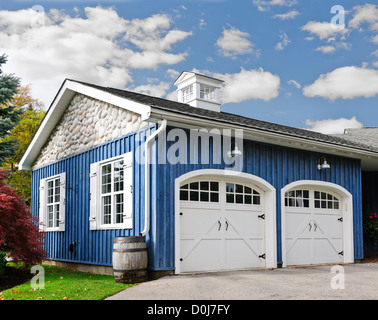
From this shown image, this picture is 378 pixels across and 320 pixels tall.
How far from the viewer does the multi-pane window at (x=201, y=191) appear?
27.9ft

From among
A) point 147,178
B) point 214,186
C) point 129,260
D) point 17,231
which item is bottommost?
point 129,260

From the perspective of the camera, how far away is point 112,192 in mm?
9352

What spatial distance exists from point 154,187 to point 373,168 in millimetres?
8851

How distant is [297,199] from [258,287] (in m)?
4.46

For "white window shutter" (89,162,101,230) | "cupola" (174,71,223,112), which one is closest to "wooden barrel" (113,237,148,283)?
"white window shutter" (89,162,101,230)

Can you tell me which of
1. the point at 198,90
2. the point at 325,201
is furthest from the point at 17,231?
the point at 325,201

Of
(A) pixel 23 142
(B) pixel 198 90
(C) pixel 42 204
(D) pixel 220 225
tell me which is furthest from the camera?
(A) pixel 23 142

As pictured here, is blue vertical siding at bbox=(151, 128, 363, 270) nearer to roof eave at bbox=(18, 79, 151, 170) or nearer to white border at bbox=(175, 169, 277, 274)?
white border at bbox=(175, 169, 277, 274)

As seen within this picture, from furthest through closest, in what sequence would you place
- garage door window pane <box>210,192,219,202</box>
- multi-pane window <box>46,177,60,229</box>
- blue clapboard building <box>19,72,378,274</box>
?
multi-pane window <box>46,177,60,229</box> → garage door window pane <box>210,192,219,202</box> → blue clapboard building <box>19,72,378,274</box>

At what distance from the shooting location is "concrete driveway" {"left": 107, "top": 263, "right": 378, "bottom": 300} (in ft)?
19.4

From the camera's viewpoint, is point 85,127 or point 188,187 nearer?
point 188,187

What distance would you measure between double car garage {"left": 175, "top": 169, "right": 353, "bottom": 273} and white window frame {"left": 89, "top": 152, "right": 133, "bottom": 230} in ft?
3.52

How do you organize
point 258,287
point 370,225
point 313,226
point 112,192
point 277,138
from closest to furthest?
point 258,287, point 112,192, point 277,138, point 313,226, point 370,225

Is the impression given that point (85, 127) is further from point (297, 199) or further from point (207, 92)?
point (297, 199)
